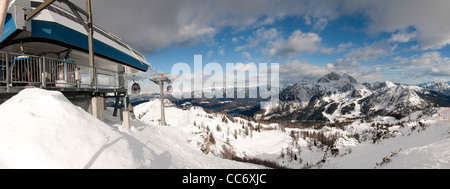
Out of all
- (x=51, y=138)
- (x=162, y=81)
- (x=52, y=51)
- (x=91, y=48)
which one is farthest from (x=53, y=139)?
(x=162, y=81)

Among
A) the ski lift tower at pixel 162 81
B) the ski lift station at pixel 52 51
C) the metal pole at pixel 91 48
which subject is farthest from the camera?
the ski lift tower at pixel 162 81

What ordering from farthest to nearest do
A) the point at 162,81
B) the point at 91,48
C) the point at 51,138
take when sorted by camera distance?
the point at 162,81 < the point at 91,48 < the point at 51,138

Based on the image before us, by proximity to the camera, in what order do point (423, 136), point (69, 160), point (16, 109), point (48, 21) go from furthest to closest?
point (423, 136), point (48, 21), point (16, 109), point (69, 160)

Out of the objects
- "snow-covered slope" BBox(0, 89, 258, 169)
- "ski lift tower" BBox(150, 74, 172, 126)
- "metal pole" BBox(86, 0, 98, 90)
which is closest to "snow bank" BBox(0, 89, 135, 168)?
"snow-covered slope" BBox(0, 89, 258, 169)

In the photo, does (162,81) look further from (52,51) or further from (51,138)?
(51,138)

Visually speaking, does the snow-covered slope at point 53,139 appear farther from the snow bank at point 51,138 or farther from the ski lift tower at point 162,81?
the ski lift tower at point 162,81

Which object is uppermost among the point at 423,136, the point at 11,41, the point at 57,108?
the point at 11,41

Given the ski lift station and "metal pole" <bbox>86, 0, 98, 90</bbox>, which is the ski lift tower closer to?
the ski lift station

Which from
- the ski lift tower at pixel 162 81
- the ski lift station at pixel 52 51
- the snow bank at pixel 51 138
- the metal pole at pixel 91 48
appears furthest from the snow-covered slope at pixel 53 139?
the ski lift tower at pixel 162 81

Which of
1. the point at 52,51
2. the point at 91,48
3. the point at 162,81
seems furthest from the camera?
the point at 162,81
